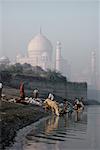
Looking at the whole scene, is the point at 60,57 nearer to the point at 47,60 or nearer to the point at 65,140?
the point at 47,60

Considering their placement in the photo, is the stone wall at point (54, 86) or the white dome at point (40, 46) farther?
the white dome at point (40, 46)

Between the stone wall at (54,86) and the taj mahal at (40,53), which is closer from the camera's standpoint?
the stone wall at (54,86)

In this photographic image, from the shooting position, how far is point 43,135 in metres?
10.7

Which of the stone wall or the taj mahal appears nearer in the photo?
the stone wall

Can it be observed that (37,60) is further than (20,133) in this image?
Yes

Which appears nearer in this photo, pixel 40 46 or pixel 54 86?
pixel 54 86

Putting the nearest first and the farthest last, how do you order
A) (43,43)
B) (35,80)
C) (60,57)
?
Answer: (35,80) < (43,43) < (60,57)

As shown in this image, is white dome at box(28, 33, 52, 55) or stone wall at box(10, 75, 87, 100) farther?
white dome at box(28, 33, 52, 55)

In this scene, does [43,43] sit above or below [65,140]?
above

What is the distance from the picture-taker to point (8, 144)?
27.0 feet

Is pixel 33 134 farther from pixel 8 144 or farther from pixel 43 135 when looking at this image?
pixel 8 144

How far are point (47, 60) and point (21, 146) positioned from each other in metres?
81.8

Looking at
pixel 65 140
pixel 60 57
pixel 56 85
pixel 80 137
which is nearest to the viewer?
pixel 65 140

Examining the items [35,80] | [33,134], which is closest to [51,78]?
[35,80]
